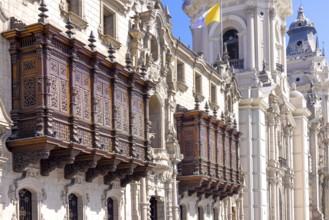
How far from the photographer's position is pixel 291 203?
51.6 m

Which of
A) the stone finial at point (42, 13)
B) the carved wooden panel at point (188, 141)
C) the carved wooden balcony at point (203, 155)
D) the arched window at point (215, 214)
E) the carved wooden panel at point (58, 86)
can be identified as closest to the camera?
the carved wooden panel at point (58, 86)

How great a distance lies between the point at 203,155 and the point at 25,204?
1321cm

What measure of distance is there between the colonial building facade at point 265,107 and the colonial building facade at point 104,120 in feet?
22.4

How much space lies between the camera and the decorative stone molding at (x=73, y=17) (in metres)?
23.9

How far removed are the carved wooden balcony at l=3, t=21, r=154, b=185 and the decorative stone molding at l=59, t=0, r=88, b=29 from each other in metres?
1.92

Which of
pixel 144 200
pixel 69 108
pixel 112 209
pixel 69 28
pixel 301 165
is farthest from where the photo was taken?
Result: pixel 301 165

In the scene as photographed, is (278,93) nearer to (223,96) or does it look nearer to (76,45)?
(223,96)

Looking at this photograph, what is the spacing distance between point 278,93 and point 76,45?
1138 inches

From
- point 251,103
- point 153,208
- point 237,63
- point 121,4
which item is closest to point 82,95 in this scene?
Answer: point 121,4

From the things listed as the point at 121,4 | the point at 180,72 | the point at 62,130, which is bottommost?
the point at 62,130

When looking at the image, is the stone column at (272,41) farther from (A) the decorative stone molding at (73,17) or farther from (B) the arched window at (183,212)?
(A) the decorative stone molding at (73,17)

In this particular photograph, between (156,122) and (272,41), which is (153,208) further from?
(272,41)

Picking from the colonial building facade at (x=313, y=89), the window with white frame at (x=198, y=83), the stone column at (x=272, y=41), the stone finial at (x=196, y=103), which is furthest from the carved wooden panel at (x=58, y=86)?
the colonial building facade at (x=313, y=89)

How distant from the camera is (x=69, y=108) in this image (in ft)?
70.5
